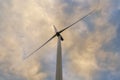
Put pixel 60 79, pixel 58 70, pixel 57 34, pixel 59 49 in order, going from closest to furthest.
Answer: pixel 60 79 → pixel 58 70 → pixel 59 49 → pixel 57 34

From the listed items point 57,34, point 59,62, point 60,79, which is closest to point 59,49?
point 59,62

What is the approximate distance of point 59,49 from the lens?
65.2 metres

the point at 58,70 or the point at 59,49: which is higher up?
the point at 59,49

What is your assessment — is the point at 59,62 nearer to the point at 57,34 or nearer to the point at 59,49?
the point at 59,49

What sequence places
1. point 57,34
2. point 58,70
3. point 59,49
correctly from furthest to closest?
point 57,34, point 59,49, point 58,70

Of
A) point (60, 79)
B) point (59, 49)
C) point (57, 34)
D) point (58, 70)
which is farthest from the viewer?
point (57, 34)

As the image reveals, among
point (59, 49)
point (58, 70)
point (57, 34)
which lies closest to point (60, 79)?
point (58, 70)

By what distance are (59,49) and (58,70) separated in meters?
9.47

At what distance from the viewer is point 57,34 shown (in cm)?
8369

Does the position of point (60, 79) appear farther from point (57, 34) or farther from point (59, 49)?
point (57, 34)

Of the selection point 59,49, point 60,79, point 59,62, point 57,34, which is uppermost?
point 57,34

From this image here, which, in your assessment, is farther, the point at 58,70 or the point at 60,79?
the point at 58,70

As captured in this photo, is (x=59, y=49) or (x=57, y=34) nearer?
(x=59, y=49)

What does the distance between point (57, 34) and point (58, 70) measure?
28132 mm
